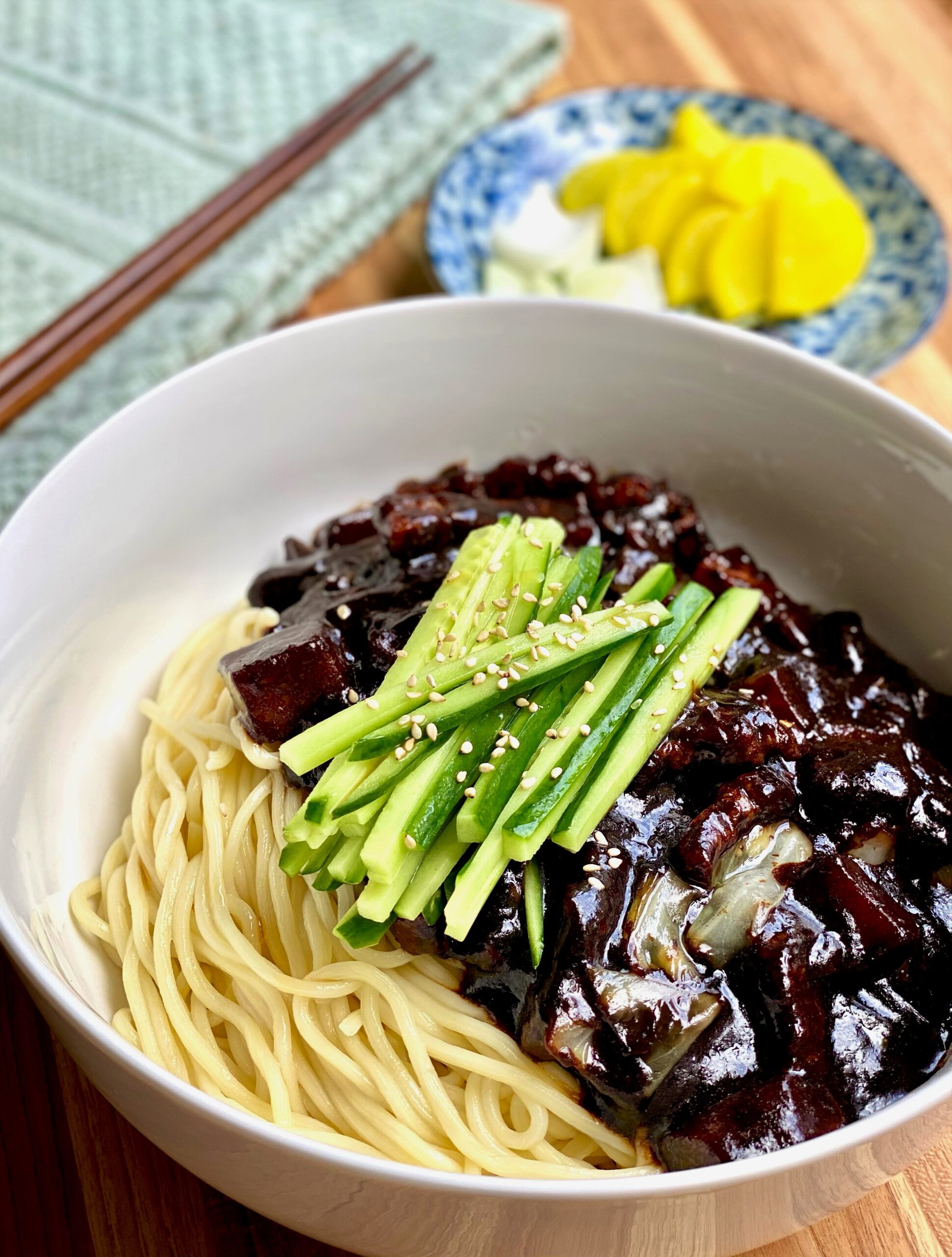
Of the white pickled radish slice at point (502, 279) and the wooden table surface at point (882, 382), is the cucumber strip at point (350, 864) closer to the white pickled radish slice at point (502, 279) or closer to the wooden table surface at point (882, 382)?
the wooden table surface at point (882, 382)

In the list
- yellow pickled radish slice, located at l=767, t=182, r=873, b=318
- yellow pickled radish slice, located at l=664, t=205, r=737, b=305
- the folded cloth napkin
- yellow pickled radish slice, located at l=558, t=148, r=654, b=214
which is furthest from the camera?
yellow pickled radish slice, located at l=558, t=148, r=654, b=214

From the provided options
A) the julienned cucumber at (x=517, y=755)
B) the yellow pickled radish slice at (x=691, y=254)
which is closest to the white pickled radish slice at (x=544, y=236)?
the yellow pickled radish slice at (x=691, y=254)

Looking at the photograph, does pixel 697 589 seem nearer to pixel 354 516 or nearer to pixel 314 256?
pixel 354 516

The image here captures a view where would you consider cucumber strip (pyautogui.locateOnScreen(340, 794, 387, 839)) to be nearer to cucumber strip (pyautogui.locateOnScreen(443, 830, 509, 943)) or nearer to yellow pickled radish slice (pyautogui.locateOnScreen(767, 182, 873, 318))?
cucumber strip (pyautogui.locateOnScreen(443, 830, 509, 943))

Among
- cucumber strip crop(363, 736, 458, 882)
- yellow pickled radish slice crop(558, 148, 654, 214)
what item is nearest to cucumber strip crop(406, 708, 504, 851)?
cucumber strip crop(363, 736, 458, 882)

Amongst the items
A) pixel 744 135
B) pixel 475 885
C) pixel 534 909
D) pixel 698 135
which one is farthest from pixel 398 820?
pixel 744 135

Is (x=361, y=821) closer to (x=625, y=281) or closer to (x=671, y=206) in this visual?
(x=625, y=281)
